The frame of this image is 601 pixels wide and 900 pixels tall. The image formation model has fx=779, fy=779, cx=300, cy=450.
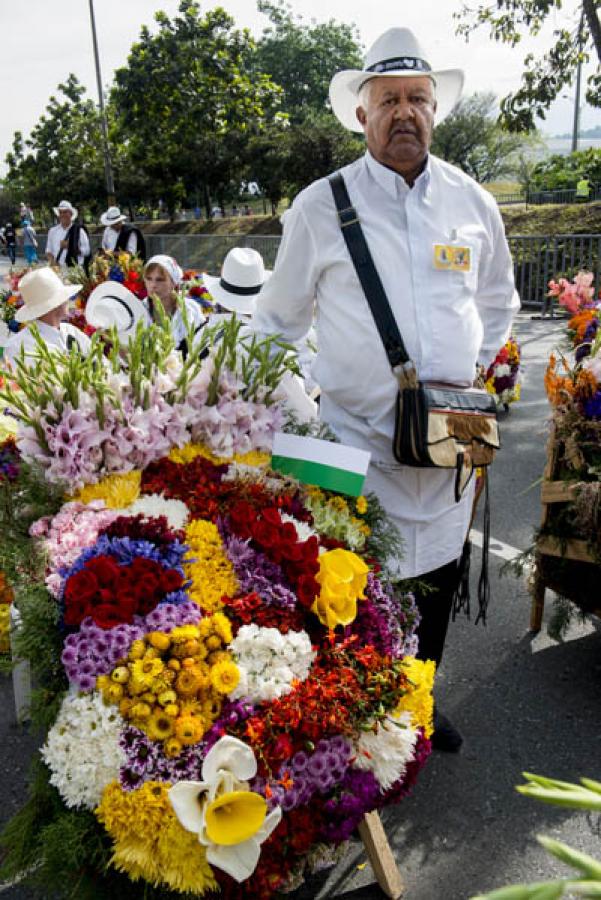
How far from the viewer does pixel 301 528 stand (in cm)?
204

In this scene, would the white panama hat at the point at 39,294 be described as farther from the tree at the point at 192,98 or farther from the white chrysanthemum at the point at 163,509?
the tree at the point at 192,98

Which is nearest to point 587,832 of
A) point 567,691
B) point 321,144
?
point 567,691

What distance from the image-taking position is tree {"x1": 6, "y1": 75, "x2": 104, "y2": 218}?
4050 centimetres

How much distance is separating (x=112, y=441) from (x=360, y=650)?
843mm

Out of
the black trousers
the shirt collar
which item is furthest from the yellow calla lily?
the shirt collar

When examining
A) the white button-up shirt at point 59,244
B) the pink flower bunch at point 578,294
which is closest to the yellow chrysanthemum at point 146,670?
the pink flower bunch at point 578,294

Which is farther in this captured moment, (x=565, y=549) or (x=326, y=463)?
(x=565, y=549)

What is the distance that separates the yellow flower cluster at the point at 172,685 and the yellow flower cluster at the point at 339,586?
274 mm

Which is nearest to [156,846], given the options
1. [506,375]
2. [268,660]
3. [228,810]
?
[228,810]

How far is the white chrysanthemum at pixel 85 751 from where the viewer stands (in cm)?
154

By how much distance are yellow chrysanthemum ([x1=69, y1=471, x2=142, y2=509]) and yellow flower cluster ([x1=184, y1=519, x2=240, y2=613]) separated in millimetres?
193

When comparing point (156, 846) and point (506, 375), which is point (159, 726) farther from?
point (506, 375)

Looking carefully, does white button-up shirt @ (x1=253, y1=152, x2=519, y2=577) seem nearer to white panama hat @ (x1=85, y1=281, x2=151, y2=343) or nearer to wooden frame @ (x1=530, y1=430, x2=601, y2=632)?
wooden frame @ (x1=530, y1=430, x2=601, y2=632)

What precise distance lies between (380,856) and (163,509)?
121cm
